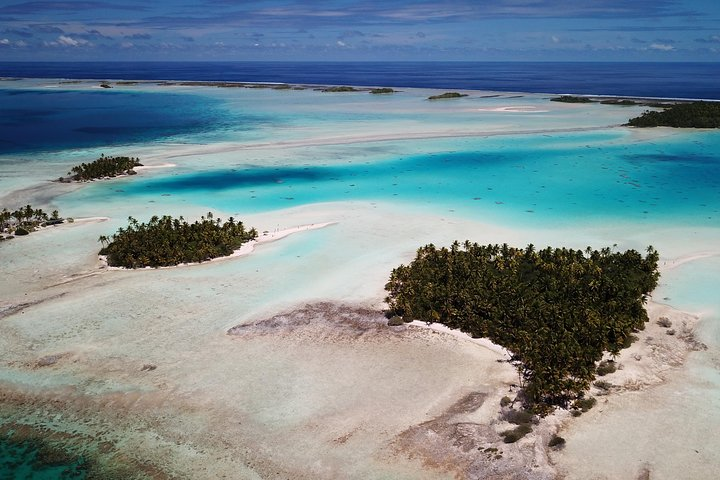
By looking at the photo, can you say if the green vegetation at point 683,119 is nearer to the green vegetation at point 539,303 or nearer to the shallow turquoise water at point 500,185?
the shallow turquoise water at point 500,185

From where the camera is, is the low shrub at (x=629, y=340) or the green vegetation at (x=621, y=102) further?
the green vegetation at (x=621, y=102)

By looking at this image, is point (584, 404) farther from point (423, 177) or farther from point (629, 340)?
point (423, 177)

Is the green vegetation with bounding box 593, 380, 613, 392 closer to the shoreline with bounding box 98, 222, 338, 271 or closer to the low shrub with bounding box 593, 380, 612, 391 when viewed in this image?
the low shrub with bounding box 593, 380, 612, 391

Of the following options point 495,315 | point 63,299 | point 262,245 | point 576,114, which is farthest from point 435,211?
point 576,114

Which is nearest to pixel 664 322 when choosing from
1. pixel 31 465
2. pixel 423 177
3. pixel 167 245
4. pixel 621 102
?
pixel 31 465

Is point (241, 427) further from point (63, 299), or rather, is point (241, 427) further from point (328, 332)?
point (63, 299)

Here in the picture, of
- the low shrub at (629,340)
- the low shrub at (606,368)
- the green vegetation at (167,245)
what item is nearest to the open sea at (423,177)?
the low shrub at (629,340)
